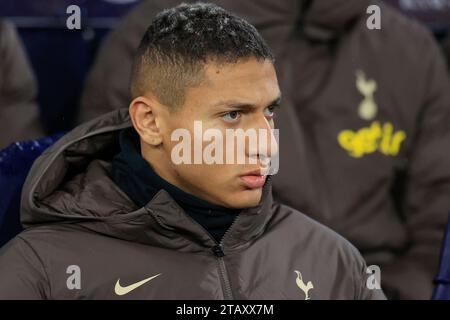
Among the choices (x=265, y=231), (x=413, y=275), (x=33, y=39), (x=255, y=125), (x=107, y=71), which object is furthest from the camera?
(x=33, y=39)

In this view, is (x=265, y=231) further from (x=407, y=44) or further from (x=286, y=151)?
(x=407, y=44)

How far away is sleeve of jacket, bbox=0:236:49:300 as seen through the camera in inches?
43.2

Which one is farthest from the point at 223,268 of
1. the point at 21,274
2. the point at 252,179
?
the point at 21,274

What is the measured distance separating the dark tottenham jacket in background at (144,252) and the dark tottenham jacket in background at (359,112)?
0.44 meters

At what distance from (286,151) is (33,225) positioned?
1.97 ft

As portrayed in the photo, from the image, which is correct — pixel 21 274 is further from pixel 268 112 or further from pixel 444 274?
pixel 444 274

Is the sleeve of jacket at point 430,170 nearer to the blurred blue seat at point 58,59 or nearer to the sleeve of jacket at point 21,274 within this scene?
the blurred blue seat at point 58,59

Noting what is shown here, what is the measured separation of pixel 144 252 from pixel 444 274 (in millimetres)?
499

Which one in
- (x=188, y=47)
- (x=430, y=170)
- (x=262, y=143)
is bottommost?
(x=430, y=170)

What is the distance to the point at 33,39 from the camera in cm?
201

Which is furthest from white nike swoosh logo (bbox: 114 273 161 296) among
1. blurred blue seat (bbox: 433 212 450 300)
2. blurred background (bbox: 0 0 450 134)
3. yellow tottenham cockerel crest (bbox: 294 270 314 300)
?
blurred background (bbox: 0 0 450 134)

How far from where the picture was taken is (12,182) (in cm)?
129

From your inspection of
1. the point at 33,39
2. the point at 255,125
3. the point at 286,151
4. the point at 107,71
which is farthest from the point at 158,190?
the point at 33,39

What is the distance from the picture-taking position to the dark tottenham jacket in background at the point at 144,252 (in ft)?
3.73
